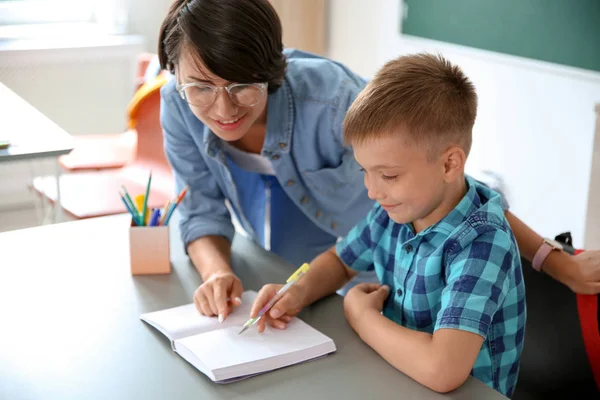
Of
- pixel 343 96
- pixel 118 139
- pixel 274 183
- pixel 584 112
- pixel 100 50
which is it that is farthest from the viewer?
pixel 100 50

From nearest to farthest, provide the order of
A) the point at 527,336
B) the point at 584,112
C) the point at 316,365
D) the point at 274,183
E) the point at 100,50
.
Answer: the point at 316,365 < the point at 527,336 < the point at 274,183 < the point at 584,112 < the point at 100,50

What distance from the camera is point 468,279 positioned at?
1.10 m

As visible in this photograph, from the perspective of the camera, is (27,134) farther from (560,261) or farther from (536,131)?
(536,131)

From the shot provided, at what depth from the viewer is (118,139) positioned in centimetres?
317

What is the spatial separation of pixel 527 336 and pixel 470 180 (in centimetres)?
34

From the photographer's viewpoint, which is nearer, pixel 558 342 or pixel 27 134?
pixel 558 342

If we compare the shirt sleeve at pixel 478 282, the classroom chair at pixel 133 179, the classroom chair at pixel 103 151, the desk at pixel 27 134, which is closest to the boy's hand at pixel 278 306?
the shirt sleeve at pixel 478 282

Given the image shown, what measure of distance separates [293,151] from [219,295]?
0.44 m

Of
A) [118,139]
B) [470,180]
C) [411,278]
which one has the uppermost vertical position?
[470,180]

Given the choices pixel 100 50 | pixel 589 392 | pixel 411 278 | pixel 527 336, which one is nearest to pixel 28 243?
pixel 411 278

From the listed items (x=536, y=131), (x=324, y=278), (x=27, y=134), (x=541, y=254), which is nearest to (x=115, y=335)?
(x=324, y=278)

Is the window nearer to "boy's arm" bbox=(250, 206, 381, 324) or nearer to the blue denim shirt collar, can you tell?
the blue denim shirt collar

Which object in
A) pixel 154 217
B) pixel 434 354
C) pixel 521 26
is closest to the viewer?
pixel 434 354

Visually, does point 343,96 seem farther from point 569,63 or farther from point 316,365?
point 569,63
